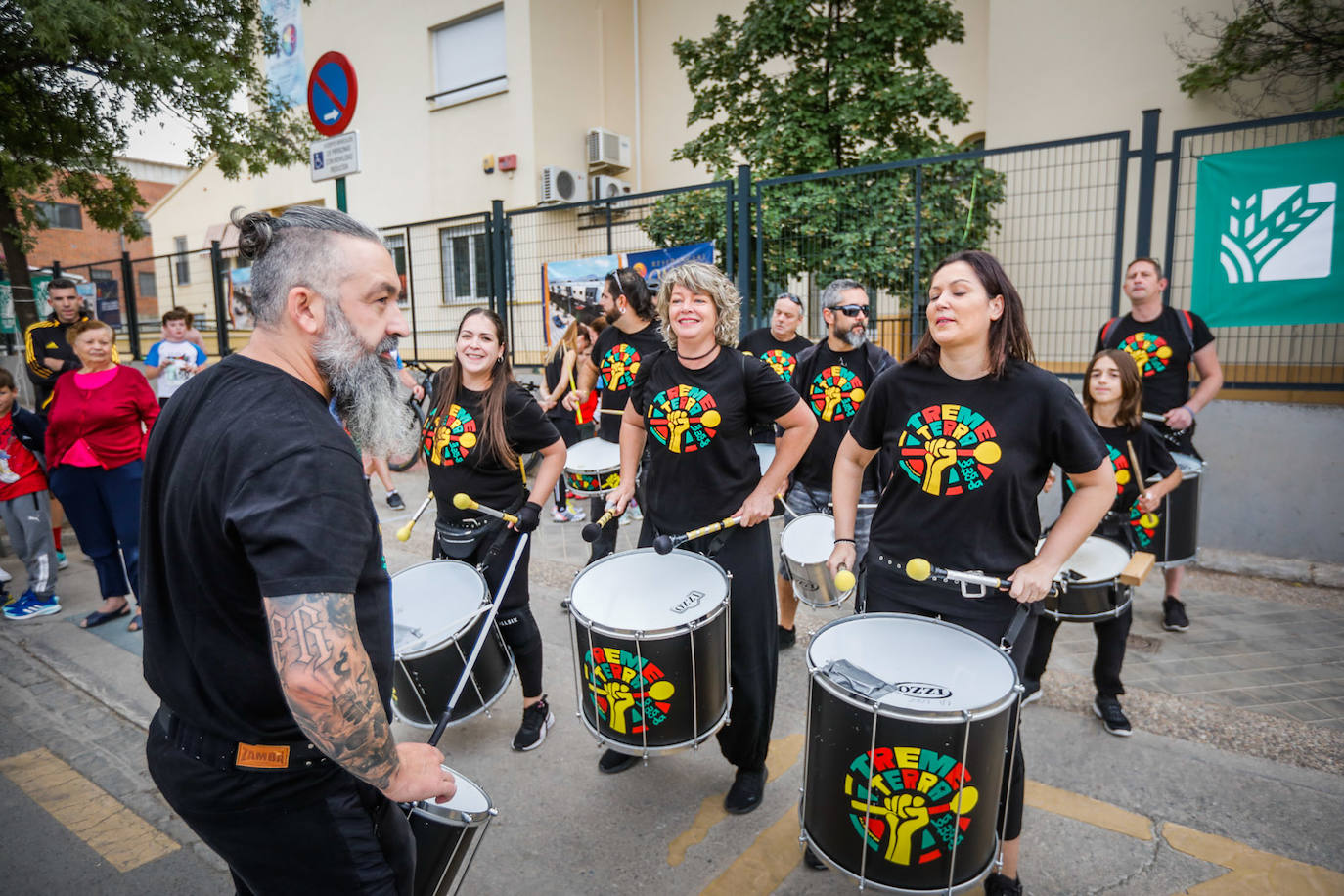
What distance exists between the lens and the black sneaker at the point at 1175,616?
4.38 metres

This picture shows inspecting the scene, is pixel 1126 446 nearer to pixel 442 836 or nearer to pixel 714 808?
pixel 714 808

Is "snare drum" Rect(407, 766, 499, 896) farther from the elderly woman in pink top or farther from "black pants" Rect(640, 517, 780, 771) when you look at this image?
the elderly woman in pink top

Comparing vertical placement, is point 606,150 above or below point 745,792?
above

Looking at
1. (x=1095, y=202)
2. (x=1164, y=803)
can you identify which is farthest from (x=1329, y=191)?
(x=1164, y=803)

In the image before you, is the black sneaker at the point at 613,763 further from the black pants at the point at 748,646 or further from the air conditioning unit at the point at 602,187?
the air conditioning unit at the point at 602,187

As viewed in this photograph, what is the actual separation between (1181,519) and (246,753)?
4483 mm

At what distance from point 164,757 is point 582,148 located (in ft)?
45.2

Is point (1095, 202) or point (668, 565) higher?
point (1095, 202)

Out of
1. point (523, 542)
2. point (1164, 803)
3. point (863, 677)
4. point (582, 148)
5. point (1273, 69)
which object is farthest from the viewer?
point (582, 148)

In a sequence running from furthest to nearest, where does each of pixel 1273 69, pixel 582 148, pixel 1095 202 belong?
pixel 582 148 < pixel 1273 69 < pixel 1095 202

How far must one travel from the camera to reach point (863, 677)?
6.33ft

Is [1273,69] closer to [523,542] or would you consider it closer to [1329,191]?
[1329,191]

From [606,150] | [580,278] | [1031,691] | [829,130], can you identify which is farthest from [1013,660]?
[606,150]

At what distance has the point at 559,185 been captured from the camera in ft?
42.2
